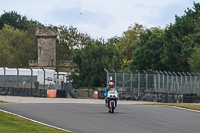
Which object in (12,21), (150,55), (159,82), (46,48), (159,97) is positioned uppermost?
(12,21)

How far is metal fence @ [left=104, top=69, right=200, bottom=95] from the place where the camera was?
1644 inches

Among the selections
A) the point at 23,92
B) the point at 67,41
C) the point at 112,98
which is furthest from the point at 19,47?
the point at 112,98

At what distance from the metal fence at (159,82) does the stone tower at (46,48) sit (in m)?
54.0

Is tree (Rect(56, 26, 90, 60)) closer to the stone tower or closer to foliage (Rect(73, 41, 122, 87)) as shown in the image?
the stone tower

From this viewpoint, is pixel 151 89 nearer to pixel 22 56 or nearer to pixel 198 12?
pixel 198 12

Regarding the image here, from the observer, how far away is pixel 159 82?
4381 cm

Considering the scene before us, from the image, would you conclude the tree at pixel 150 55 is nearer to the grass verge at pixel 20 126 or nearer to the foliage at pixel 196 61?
the foliage at pixel 196 61

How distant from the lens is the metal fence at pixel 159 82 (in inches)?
1644

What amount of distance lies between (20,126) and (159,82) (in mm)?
27628

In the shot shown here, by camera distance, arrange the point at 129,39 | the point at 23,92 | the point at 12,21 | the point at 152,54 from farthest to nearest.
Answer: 1. the point at 12,21
2. the point at 129,39
3. the point at 152,54
4. the point at 23,92

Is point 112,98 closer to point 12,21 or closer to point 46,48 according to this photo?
point 46,48

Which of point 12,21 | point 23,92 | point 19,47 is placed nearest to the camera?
point 23,92

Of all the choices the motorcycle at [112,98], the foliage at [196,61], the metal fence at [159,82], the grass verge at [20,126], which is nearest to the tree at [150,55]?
the foliage at [196,61]

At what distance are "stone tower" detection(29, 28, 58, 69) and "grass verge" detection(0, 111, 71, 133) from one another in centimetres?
7984
